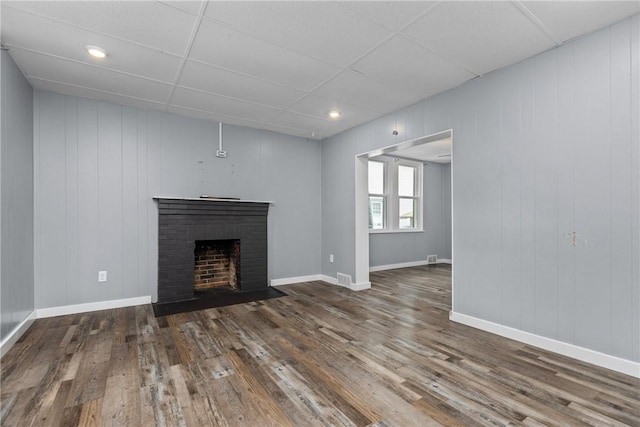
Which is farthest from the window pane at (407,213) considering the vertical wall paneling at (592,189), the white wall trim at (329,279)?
the vertical wall paneling at (592,189)

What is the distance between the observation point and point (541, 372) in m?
2.06

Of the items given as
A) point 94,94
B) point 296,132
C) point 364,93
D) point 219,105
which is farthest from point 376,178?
point 94,94

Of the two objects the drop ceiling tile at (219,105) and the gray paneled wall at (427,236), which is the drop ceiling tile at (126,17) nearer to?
the drop ceiling tile at (219,105)

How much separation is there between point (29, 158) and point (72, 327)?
5.86 feet

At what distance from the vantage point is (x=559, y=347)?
7.66 feet

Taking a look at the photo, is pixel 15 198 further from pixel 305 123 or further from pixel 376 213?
pixel 376 213

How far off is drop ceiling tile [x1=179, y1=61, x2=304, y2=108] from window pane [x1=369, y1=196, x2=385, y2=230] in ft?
10.6

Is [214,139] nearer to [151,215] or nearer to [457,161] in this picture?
[151,215]

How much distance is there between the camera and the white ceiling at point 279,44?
196 cm

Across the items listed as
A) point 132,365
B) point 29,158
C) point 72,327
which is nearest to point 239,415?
point 132,365

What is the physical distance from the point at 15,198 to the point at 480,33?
162 inches

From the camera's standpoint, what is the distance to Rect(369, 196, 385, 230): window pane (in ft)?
20.4

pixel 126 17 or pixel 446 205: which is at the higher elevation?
pixel 126 17

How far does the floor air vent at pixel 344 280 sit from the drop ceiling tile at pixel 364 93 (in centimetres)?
250
